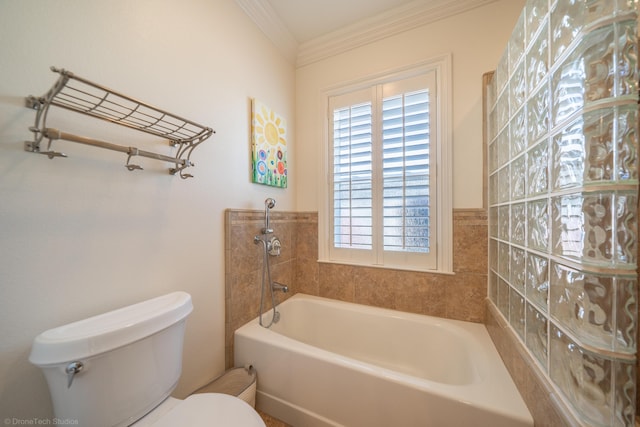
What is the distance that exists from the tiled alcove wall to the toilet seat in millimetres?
505

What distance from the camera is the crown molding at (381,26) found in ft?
4.73

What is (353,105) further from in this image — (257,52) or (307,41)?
(257,52)

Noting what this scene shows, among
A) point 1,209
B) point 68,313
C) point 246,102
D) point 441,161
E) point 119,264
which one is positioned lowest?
point 68,313

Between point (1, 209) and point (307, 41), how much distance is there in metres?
2.08

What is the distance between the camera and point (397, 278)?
1607 millimetres

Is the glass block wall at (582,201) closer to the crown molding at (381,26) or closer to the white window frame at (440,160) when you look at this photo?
the white window frame at (440,160)

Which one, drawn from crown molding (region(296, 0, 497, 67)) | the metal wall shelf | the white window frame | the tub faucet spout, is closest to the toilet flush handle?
the metal wall shelf

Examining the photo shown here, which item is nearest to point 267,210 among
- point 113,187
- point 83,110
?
point 113,187

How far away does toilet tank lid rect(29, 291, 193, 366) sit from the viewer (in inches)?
23.0

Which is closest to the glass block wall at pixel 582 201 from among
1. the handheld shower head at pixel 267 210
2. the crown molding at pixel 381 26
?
the crown molding at pixel 381 26

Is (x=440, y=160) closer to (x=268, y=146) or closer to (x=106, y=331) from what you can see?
(x=268, y=146)

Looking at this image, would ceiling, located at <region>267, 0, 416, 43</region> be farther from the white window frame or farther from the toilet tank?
the toilet tank

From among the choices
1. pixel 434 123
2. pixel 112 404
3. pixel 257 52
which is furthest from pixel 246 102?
pixel 112 404

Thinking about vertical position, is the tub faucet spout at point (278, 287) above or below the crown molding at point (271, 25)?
below
